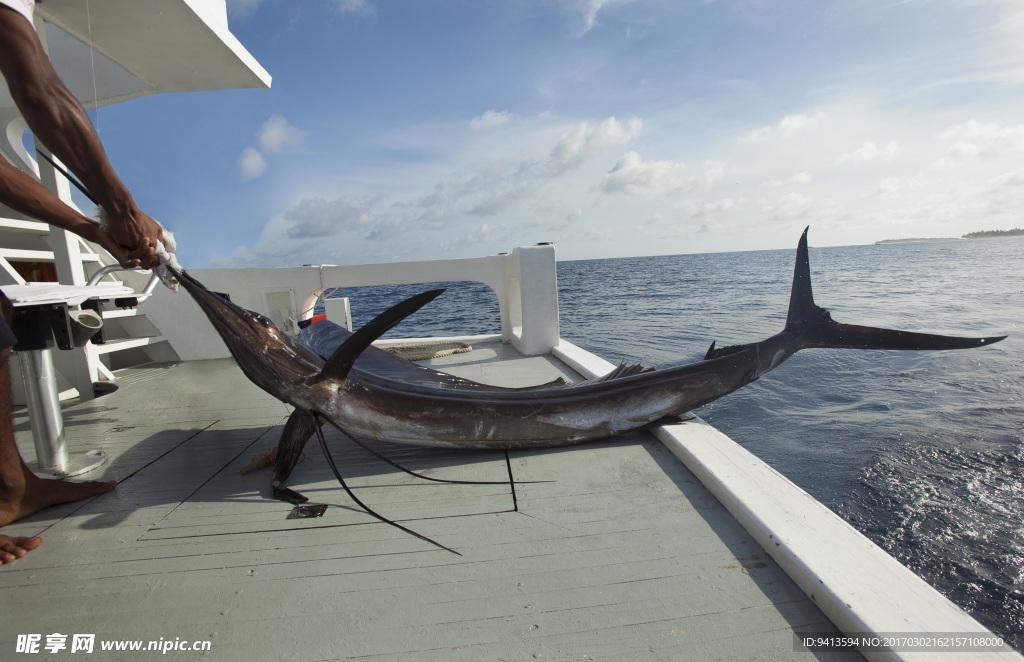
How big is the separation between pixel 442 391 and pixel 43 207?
1.77 meters

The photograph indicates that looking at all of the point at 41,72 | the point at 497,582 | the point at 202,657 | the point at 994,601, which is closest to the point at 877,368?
the point at 994,601

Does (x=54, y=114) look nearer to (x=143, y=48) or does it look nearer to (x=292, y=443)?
(x=292, y=443)

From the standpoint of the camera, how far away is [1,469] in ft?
6.97

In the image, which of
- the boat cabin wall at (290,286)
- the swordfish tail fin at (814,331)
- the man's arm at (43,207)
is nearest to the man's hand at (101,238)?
the man's arm at (43,207)

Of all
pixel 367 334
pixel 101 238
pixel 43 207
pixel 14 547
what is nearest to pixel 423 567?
pixel 367 334

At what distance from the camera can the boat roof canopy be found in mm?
4422

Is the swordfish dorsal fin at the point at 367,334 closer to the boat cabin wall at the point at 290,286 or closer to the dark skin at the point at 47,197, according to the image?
the dark skin at the point at 47,197

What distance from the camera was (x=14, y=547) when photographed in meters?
1.90

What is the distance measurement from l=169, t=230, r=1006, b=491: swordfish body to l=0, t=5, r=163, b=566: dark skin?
274mm

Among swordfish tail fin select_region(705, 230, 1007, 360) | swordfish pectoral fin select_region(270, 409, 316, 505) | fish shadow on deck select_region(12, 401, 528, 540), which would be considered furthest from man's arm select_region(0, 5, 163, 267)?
swordfish tail fin select_region(705, 230, 1007, 360)

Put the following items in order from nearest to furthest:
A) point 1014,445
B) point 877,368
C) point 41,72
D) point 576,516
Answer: point 41,72 → point 576,516 → point 1014,445 → point 877,368

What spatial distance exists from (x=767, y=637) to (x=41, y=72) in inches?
105

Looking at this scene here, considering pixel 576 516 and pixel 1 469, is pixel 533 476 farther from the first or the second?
pixel 1 469

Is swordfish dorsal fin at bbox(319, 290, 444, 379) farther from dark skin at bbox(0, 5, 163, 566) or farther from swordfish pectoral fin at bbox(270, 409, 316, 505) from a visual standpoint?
dark skin at bbox(0, 5, 163, 566)
